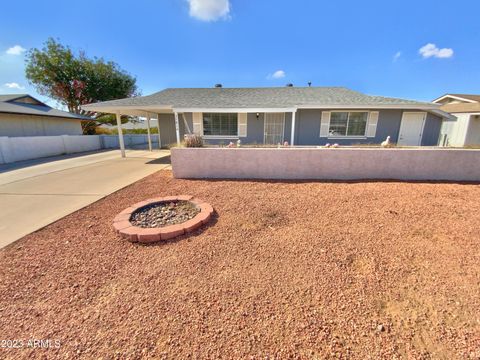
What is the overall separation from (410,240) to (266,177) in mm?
3589

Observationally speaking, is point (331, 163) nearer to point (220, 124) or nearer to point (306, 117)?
point (306, 117)

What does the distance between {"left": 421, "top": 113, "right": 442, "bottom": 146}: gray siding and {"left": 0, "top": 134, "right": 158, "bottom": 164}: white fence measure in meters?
Answer: 21.5

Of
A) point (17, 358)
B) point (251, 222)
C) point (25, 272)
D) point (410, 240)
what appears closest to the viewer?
point (17, 358)

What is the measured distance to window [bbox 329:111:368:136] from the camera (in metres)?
11.0

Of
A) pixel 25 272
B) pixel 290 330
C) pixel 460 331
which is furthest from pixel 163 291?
pixel 460 331

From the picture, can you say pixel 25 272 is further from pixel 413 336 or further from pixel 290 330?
pixel 413 336

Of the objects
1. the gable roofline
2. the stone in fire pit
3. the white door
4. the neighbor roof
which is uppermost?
the gable roofline

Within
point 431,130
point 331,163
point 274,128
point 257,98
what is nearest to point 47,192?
point 331,163

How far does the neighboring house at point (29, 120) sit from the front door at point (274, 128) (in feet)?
50.8

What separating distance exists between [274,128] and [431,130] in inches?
345

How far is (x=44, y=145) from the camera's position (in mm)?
11773

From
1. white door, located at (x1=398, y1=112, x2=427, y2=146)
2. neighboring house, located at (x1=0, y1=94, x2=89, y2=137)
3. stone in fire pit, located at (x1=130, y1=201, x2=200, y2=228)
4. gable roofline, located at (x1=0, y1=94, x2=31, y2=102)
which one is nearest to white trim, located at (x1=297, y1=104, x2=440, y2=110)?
white door, located at (x1=398, y1=112, x2=427, y2=146)

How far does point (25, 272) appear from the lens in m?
2.27

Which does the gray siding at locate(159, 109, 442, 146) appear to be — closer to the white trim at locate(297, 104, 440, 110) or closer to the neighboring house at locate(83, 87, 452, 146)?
the neighboring house at locate(83, 87, 452, 146)
